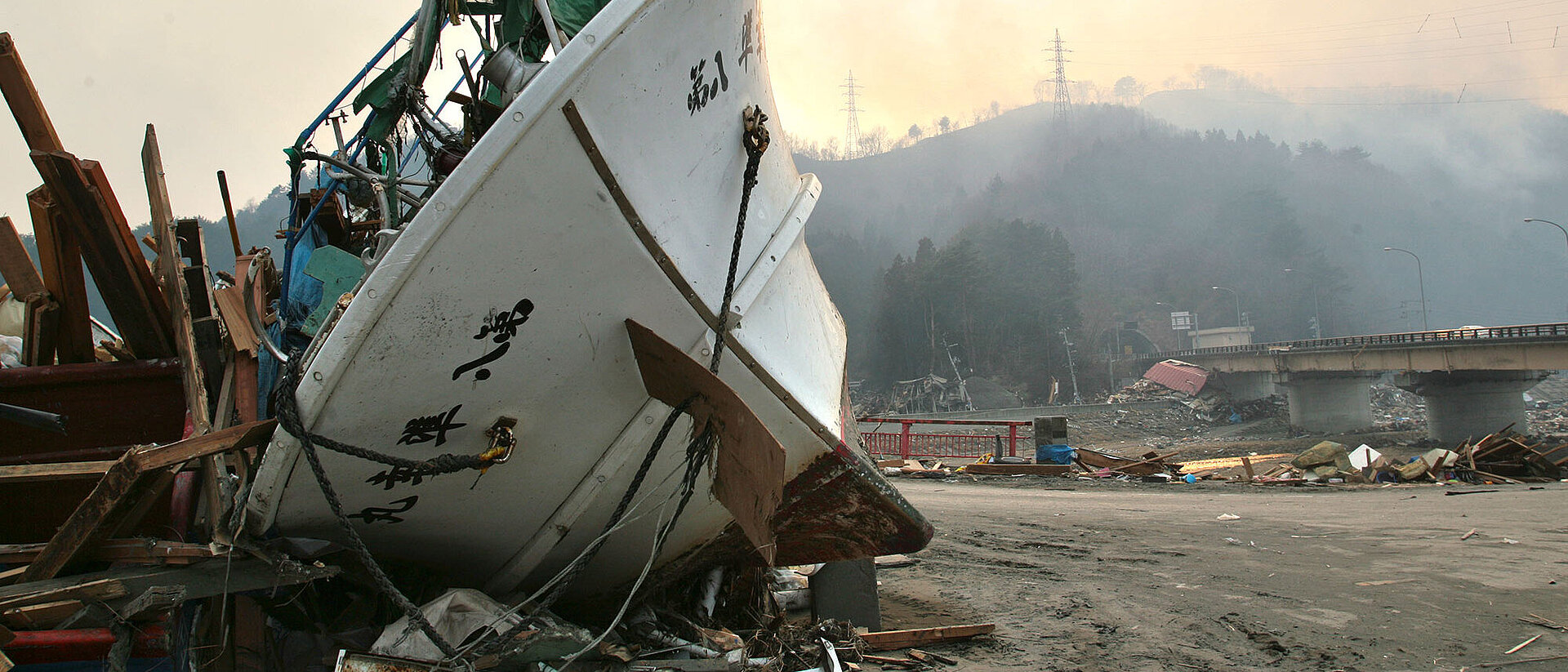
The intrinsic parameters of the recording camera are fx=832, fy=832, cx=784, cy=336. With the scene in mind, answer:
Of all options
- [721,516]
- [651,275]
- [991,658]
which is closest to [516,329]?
[651,275]

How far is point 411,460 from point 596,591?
1.62 meters

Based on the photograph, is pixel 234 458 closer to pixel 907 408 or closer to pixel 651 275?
pixel 651 275

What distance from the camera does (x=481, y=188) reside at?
265 cm

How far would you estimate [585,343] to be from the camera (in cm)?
316

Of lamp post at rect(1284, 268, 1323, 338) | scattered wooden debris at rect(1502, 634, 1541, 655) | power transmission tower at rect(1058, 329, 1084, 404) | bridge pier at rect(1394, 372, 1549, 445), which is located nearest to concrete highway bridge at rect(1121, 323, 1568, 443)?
bridge pier at rect(1394, 372, 1549, 445)

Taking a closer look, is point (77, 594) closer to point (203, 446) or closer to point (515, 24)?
point (203, 446)

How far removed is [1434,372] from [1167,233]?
286ft

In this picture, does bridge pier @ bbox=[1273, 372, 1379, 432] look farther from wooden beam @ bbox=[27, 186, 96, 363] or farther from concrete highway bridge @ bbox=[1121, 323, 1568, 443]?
wooden beam @ bbox=[27, 186, 96, 363]

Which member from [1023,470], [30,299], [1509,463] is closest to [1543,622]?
[30,299]

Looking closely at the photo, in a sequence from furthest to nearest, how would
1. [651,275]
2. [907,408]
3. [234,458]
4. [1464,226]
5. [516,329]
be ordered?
[1464,226] < [907,408] < [234,458] < [651,275] < [516,329]

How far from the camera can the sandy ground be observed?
4.16 m

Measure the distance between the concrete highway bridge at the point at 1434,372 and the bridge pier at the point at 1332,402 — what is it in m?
0.04

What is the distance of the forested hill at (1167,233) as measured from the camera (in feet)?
285

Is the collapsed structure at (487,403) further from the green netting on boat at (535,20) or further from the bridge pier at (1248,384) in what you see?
the bridge pier at (1248,384)
